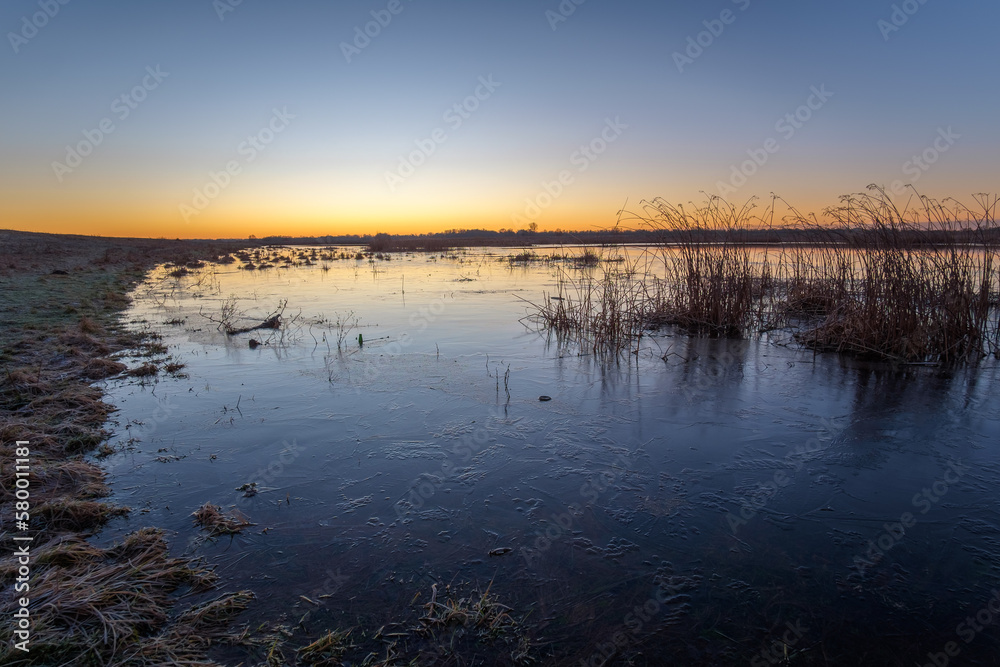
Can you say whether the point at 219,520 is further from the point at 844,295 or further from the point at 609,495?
the point at 844,295

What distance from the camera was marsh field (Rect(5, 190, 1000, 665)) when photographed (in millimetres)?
2586

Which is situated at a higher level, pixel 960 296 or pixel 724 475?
pixel 960 296

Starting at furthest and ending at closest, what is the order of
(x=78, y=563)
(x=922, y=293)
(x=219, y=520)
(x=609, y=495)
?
(x=922, y=293), (x=609, y=495), (x=219, y=520), (x=78, y=563)

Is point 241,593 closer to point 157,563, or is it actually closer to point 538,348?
point 157,563

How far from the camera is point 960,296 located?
732 cm

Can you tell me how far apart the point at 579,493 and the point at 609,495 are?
0.76ft

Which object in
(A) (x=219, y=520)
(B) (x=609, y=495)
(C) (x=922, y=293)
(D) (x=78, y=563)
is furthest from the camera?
(C) (x=922, y=293)

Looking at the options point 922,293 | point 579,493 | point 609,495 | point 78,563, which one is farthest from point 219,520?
point 922,293

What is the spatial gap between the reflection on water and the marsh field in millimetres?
21

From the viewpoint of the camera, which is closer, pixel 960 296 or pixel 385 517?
pixel 385 517

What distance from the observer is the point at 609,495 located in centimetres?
392

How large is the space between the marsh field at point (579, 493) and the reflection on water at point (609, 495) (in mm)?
21

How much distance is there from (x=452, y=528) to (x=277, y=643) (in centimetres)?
129

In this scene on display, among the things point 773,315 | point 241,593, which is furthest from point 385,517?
point 773,315
